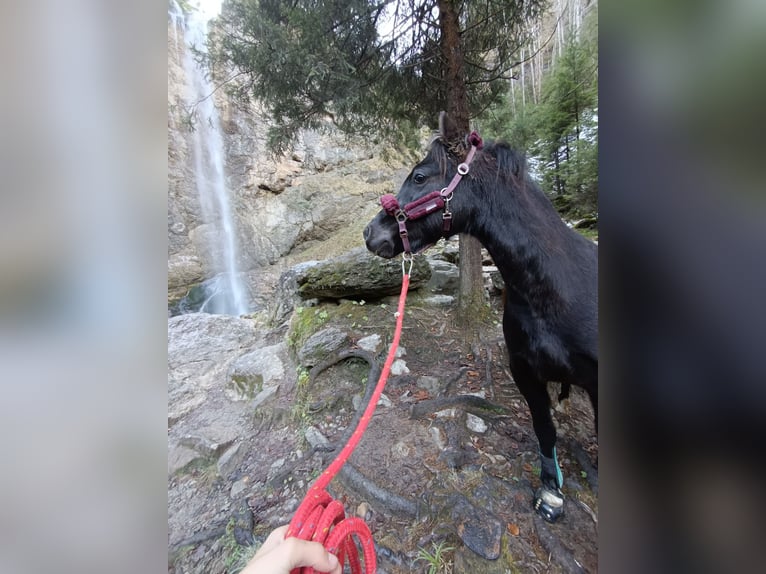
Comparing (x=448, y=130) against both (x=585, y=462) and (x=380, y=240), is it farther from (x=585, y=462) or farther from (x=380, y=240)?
(x=585, y=462)

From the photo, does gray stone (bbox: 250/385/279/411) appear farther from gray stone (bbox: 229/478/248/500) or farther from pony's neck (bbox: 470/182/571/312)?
pony's neck (bbox: 470/182/571/312)

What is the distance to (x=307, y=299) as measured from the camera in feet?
16.5

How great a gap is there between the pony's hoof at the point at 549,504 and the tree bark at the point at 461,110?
8.13ft

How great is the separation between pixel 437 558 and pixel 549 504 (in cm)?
82

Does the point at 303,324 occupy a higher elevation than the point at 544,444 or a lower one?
higher

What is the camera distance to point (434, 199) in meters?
1.87

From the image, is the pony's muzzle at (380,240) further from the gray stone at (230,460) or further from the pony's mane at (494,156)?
the gray stone at (230,460)

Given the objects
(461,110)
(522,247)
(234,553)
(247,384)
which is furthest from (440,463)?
(461,110)

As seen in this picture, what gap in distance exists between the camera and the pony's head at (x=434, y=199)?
6.10ft
